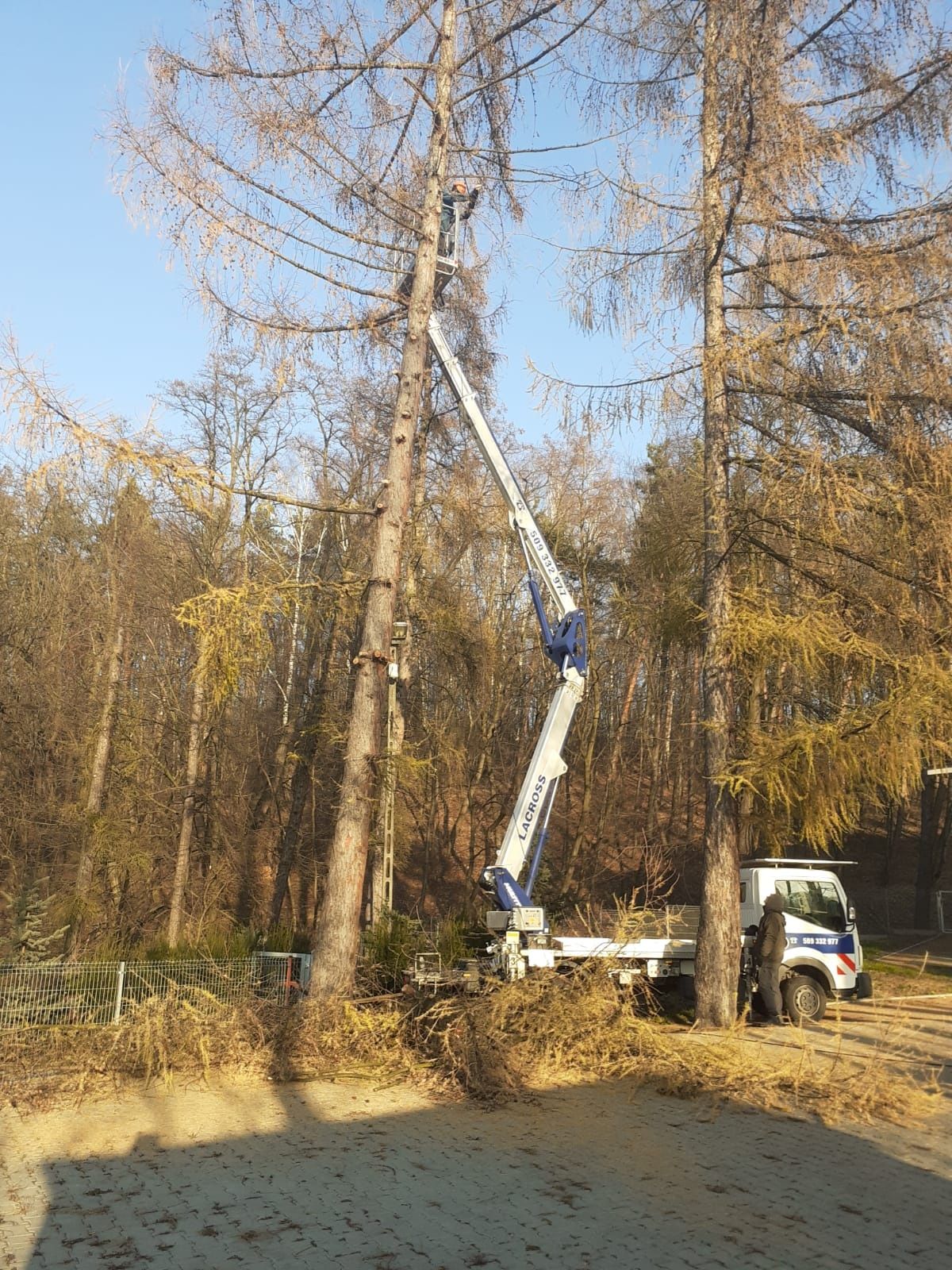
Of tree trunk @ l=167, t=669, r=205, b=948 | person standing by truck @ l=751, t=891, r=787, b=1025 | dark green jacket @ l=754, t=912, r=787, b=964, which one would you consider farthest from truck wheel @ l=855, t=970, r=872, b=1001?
tree trunk @ l=167, t=669, r=205, b=948

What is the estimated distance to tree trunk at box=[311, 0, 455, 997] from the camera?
9.47 m

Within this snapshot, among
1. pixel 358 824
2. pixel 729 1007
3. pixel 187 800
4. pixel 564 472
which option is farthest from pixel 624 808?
pixel 358 824

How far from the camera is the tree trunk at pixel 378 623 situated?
947cm

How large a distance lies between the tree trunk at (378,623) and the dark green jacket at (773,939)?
4.91m

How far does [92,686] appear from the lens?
20.2 m

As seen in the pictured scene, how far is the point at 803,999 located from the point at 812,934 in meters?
0.87

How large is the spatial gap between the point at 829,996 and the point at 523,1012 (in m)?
6.63

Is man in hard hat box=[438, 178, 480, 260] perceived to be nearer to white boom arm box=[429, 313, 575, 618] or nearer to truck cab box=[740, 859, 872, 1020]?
white boom arm box=[429, 313, 575, 618]

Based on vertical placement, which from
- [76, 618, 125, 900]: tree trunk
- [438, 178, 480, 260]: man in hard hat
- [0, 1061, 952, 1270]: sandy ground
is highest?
[438, 178, 480, 260]: man in hard hat

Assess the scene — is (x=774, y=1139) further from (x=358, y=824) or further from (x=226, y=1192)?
(x=358, y=824)

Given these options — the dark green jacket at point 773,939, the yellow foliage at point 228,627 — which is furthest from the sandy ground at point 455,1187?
the dark green jacket at point 773,939

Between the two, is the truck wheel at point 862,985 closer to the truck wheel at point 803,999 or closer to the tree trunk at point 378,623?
the truck wheel at point 803,999

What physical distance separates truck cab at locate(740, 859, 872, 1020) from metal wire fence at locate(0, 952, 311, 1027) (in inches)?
245

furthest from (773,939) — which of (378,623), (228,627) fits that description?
(228,627)
